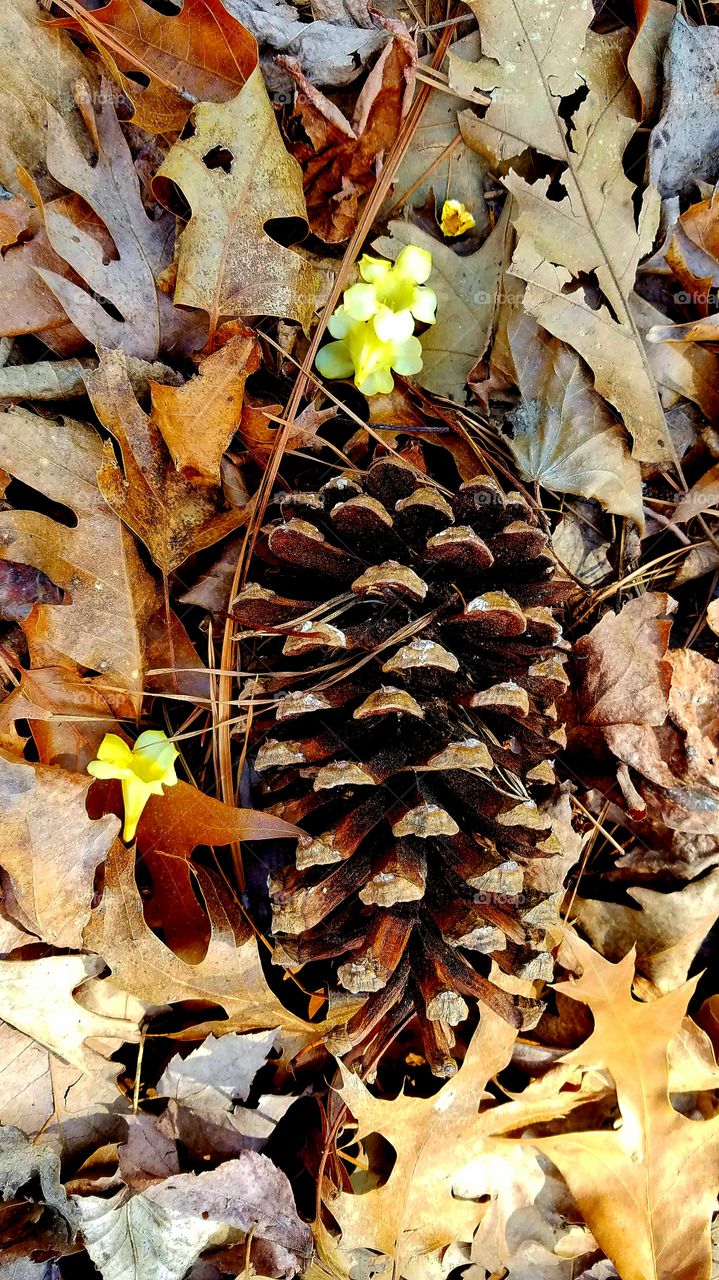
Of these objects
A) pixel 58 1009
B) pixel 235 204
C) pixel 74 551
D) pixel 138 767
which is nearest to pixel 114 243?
pixel 235 204

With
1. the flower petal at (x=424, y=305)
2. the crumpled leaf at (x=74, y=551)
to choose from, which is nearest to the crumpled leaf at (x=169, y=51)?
the flower petal at (x=424, y=305)

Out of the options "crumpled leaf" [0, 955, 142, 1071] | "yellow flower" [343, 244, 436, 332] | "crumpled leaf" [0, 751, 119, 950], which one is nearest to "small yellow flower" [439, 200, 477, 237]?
"yellow flower" [343, 244, 436, 332]

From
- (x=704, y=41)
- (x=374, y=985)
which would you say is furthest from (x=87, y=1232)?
(x=704, y=41)

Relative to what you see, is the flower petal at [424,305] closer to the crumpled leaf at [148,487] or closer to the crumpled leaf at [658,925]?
the crumpled leaf at [148,487]

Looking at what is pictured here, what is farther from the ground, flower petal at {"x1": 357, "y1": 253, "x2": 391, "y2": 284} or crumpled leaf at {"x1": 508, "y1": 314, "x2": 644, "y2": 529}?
flower petal at {"x1": 357, "y1": 253, "x2": 391, "y2": 284}

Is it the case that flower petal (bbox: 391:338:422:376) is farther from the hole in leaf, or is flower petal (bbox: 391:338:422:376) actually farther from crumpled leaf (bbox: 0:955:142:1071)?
crumpled leaf (bbox: 0:955:142:1071)

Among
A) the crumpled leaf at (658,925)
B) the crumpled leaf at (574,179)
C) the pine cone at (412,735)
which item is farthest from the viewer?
the crumpled leaf at (658,925)
